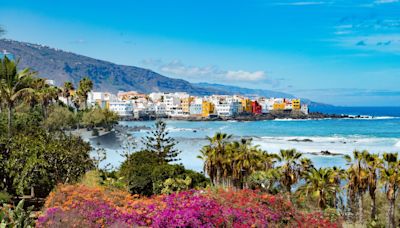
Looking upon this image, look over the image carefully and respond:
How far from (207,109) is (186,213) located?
5619 inches

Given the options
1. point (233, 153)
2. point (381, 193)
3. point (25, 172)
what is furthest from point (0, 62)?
point (381, 193)

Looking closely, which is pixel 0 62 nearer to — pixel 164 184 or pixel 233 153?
pixel 164 184

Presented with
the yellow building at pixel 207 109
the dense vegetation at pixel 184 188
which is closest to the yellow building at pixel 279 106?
the yellow building at pixel 207 109

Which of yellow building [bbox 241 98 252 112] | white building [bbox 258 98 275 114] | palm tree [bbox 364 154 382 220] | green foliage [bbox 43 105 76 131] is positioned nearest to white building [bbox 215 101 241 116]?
yellow building [bbox 241 98 252 112]

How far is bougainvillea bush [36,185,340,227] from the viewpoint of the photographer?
881 cm

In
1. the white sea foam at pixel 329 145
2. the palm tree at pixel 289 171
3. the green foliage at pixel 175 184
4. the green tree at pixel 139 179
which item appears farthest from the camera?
the white sea foam at pixel 329 145

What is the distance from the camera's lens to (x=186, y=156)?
176ft

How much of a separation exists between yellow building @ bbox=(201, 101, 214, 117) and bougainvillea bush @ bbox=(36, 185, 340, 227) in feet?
458

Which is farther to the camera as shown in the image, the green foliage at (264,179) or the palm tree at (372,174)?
the green foliage at (264,179)

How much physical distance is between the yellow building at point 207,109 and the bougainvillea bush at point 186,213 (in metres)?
140

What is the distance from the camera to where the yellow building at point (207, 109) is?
5915 inches

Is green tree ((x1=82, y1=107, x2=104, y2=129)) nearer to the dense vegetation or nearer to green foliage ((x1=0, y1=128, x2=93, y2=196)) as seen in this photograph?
the dense vegetation

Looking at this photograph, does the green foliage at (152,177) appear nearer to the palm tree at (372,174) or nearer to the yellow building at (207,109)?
the palm tree at (372,174)

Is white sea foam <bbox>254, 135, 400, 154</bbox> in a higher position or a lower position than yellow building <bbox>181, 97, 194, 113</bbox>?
lower
